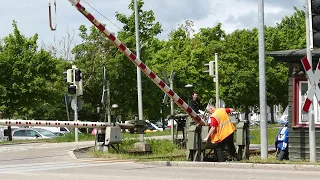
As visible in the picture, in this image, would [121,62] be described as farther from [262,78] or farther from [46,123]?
[262,78]

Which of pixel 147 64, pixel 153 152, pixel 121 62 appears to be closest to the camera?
pixel 153 152

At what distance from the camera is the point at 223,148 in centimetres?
1591

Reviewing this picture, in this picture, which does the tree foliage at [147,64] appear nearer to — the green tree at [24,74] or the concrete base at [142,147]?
the green tree at [24,74]

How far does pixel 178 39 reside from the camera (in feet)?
180

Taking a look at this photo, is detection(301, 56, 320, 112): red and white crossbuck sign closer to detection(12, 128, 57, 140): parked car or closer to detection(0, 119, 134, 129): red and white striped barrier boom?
detection(0, 119, 134, 129): red and white striped barrier boom

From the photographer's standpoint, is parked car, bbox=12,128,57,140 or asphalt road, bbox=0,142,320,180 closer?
asphalt road, bbox=0,142,320,180

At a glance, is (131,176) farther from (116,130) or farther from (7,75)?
(7,75)

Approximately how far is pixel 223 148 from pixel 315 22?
197 inches

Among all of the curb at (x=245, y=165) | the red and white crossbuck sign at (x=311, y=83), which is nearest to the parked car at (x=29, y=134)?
the curb at (x=245, y=165)

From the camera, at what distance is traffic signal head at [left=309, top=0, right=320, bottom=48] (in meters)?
11.8

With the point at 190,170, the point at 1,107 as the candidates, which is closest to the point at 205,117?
the point at 190,170

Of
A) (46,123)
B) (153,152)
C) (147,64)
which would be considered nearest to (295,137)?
(153,152)

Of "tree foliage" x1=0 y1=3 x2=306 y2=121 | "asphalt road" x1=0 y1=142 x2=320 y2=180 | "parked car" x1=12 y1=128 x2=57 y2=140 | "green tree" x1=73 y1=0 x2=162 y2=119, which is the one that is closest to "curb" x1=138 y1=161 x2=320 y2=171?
"asphalt road" x1=0 y1=142 x2=320 y2=180

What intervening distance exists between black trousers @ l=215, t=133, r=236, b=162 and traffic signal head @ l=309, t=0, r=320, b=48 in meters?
4.64
